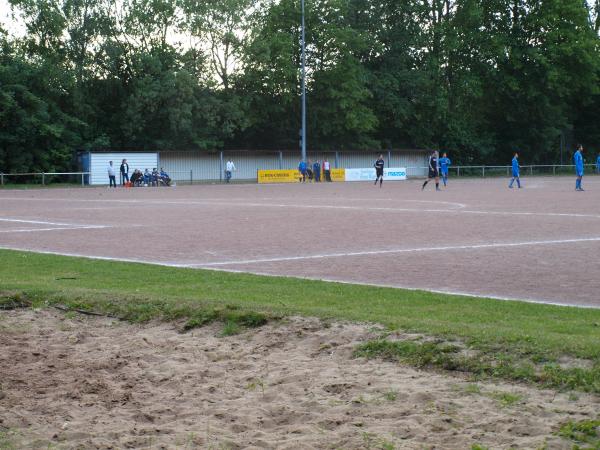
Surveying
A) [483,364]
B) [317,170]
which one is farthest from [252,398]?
[317,170]

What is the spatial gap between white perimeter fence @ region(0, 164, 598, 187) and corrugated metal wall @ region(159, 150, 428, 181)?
0.09 meters

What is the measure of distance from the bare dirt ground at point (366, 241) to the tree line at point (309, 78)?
3563 centimetres

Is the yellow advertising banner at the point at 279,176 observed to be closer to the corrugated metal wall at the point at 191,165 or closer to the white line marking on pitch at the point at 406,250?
the corrugated metal wall at the point at 191,165

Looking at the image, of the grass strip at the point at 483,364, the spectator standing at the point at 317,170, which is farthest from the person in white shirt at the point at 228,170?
the grass strip at the point at 483,364

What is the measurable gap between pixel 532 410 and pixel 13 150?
5876cm

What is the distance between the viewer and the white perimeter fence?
6028 cm

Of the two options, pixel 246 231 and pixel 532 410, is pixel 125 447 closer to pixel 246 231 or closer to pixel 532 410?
pixel 532 410

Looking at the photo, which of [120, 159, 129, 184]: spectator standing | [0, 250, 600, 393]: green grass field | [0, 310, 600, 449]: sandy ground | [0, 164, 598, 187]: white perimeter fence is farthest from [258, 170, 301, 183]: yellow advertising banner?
[0, 310, 600, 449]: sandy ground

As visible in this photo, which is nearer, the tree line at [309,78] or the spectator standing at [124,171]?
the spectator standing at [124,171]

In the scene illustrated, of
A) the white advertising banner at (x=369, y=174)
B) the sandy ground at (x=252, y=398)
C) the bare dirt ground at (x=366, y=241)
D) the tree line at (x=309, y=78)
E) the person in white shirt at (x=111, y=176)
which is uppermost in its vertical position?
the tree line at (x=309, y=78)

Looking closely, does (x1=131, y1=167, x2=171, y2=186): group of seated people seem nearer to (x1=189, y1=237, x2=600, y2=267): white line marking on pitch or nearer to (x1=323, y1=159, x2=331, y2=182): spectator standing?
(x1=323, y1=159, x2=331, y2=182): spectator standing

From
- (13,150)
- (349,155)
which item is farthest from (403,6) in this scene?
(13,150)

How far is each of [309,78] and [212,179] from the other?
11301 millimetres

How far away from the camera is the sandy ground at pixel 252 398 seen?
239 inches
